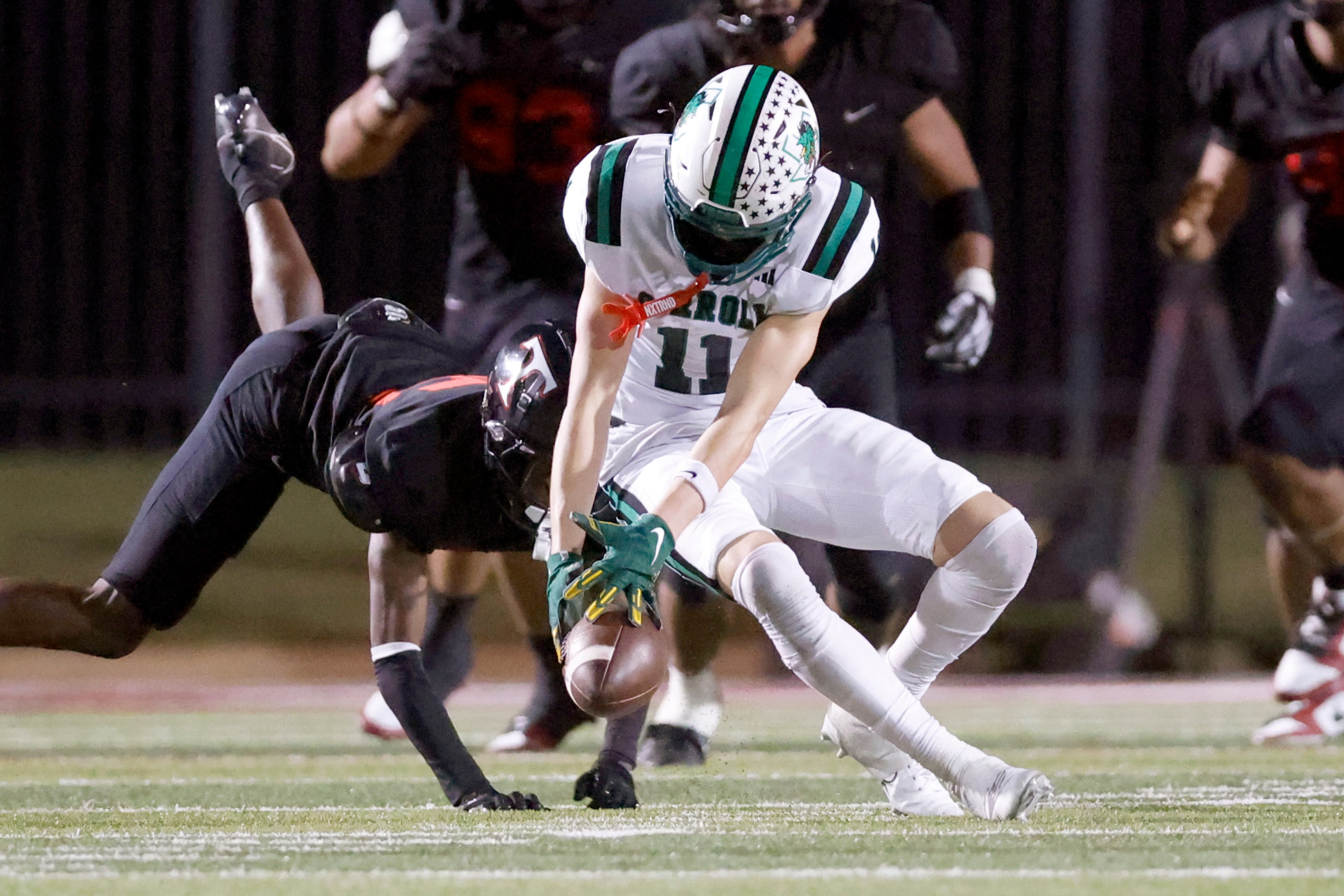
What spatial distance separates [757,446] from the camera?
345cm

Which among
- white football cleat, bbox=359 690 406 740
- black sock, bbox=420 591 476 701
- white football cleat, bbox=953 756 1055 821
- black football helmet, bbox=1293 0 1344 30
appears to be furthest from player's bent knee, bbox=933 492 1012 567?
black football helmet, bbox=1293 0 1344 30

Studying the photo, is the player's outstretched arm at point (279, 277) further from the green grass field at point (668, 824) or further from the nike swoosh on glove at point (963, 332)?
the nike swoosh on glove at point (963, 332)

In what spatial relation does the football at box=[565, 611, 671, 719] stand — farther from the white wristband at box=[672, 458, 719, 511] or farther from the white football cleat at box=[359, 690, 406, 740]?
the white football cleat at box=[359, 690, 406, 740]

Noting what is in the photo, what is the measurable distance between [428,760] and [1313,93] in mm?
3044

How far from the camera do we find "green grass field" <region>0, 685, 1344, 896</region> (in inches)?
101

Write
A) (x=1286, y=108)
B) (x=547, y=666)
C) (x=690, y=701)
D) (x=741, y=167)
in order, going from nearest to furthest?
(x=741, y=167)
(x=690, y=701)
(x=547, y=666)
(x=1286, y=108)

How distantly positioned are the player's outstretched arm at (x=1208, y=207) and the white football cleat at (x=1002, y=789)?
2.43 meters

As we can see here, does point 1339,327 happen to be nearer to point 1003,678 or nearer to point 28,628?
point 1003,678

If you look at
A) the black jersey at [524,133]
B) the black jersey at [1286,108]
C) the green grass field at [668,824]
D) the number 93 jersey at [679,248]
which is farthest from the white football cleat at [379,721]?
the black jersey at [1286,108]

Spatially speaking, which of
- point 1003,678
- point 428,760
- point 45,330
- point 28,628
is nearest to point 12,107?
point 45,330

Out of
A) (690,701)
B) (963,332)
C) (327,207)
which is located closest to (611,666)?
(963,332)

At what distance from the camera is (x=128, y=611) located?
12.4 feet

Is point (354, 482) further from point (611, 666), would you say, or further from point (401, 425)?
point (611, 666)

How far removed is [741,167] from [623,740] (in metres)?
1.00
